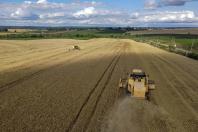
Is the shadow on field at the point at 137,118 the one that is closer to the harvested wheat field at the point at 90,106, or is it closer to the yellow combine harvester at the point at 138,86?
the harvested wheat field at the point at 90,106

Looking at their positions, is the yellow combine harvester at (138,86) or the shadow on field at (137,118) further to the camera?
the yellow combine harvester at (138,86)

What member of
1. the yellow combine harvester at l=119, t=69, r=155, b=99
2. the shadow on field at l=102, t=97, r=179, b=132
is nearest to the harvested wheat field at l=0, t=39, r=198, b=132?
the shadow on field at l=102, t=97, r=179, b=132

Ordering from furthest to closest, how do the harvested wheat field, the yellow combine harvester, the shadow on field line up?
the yellow combine harvester
the harvested wheat field
the shadow on field

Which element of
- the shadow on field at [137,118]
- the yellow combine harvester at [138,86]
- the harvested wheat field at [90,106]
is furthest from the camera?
the yellow combine harvester at [138,86]

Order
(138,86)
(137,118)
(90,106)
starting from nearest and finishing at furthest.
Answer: (137,118)
(90,106)
(138,86)

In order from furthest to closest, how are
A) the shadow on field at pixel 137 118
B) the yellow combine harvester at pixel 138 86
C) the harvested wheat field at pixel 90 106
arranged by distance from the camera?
1. the yellow combine harvester at pixel 138 86
2. the harvested wheat field at pixel 90 106
3. the shadow on field at pixel 137 118

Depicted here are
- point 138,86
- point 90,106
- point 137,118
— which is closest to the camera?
point 137,118

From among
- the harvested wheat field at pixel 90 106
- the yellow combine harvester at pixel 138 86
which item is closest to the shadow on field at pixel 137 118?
the harvested wheat field at pixel 90 106

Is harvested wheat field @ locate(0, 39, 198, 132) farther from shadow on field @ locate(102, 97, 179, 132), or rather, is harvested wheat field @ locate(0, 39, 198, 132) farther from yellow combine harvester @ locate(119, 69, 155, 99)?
yellow combine harvester @ locate(119, 69, 155, 99)

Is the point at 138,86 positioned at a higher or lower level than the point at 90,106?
higher

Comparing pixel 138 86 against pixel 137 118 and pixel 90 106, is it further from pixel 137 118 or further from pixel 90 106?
pixel 137 118

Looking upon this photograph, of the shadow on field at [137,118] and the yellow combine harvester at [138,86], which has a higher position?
the yellow combine harvester at [138,86]

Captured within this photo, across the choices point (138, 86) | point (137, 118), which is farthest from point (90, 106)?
point (137, 118)
